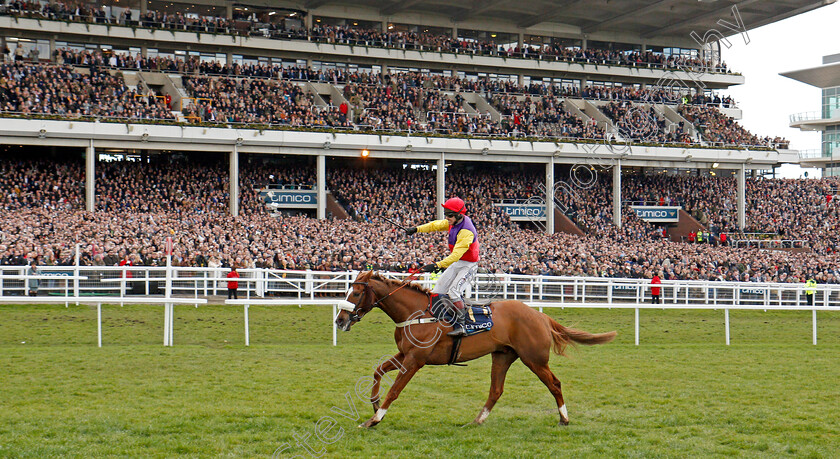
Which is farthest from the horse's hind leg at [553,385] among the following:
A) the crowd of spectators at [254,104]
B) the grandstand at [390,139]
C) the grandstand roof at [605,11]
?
the grandstand roof at [605,11]

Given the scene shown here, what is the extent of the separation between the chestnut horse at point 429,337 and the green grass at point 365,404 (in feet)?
1.27

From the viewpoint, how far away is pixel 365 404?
829cm

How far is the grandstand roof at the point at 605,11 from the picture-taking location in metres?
42.8

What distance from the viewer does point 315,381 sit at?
374 inches

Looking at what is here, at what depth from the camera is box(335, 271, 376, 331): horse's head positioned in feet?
24.3

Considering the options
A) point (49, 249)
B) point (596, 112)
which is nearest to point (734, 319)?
point (49, 249)

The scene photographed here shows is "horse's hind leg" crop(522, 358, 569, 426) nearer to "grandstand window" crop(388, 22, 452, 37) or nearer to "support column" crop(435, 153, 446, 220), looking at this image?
"support column" crop(435, 153, 446, 220)

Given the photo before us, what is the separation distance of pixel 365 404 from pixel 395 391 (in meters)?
1.13

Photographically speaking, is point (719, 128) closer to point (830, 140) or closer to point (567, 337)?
point (830, 140)

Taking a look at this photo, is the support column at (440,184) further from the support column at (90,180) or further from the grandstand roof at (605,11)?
the support column at (90,180)

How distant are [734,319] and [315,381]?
1257 cm

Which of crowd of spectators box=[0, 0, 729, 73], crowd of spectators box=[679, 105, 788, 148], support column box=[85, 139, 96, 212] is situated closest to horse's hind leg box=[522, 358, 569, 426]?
support column box=[85, 139, 96, 212]

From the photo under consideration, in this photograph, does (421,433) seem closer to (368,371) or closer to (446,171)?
(368,371)

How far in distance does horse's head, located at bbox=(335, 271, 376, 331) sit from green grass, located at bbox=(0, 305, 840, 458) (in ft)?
3.24
